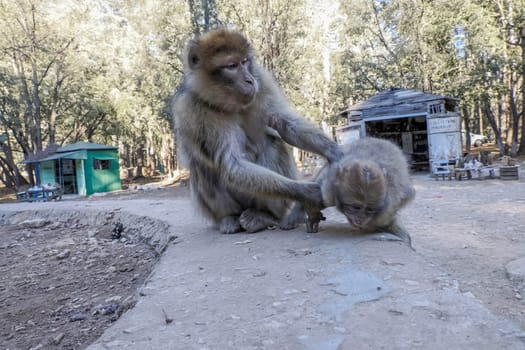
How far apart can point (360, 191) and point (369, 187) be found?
0.06 metres

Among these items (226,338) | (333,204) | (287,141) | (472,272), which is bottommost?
(472,272)

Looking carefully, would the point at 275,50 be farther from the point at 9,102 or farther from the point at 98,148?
the point at 9,102

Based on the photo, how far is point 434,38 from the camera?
59.8 ft

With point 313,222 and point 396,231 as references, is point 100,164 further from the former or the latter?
point 396,231

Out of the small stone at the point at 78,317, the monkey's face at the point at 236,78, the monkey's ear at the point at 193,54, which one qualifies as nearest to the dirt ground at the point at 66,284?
the small stone at the point at 78,317

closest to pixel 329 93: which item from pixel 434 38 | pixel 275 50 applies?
pixel 434 38

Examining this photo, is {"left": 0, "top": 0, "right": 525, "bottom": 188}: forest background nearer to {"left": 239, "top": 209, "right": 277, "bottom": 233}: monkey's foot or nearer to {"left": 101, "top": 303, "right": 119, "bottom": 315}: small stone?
{"left": 239, "top": 209, "right": 277, "bottom": 233}: monkey's foot

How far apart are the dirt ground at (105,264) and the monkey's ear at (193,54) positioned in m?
1.64

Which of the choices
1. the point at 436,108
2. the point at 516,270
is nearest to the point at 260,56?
the point at 436,108

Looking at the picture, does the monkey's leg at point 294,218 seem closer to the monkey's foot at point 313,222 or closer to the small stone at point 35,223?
the monkey's foot at point 313,222

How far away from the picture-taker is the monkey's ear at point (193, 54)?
3232 millimetres

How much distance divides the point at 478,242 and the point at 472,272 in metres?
1.26

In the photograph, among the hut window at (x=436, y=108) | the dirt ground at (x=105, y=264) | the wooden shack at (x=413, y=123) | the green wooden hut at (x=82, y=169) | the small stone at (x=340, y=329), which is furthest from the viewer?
the green wooden hut at (x=82, y=169)

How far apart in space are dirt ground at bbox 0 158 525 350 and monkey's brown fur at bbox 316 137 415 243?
35cm
